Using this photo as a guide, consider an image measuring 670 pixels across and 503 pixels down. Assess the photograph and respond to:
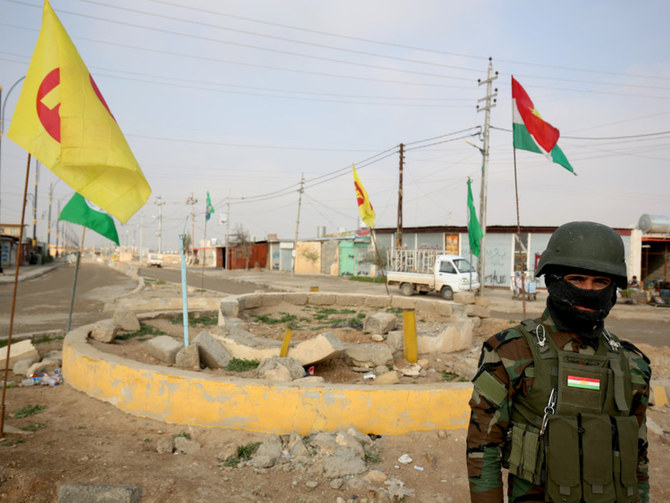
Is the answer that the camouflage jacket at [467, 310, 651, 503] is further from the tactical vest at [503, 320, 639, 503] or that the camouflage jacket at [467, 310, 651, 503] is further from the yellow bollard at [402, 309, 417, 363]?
the yellow bollard at [402, 309, 417, 363]

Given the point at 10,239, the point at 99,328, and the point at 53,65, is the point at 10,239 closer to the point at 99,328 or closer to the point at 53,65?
the point at 99,328

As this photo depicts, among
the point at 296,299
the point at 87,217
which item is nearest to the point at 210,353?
the point at 87,217


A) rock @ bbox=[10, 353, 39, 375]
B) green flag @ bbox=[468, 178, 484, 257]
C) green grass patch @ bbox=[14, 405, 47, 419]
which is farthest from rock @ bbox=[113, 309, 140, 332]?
green flag @ bbox=[468, 178, 484, 257]

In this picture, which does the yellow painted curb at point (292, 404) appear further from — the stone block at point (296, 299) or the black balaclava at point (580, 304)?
the stone block at point (296, 299)

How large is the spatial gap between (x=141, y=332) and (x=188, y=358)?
2.91m

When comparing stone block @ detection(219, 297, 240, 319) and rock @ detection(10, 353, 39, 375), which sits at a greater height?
stone block @ detection(219, 297, 240, 319)

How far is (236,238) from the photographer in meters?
48.2

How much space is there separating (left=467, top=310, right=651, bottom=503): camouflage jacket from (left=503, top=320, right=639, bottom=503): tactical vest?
0.05 metres

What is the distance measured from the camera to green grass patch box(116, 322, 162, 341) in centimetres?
745

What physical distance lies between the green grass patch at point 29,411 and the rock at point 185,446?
1.90 m

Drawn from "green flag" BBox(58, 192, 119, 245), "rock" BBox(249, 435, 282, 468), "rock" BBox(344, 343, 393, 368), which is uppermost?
"green flag" BBox(58, 192, 119, 245)

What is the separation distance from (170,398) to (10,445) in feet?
4.23

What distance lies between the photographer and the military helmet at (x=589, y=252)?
1.78 metres

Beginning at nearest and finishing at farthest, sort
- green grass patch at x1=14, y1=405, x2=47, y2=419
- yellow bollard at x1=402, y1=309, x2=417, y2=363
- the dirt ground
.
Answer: the dirt ground, green grass patch at x1=14, y1=405, x2=47, y2=419, yellow bollard at x1=402, y1=309, x2=417, y2=363
